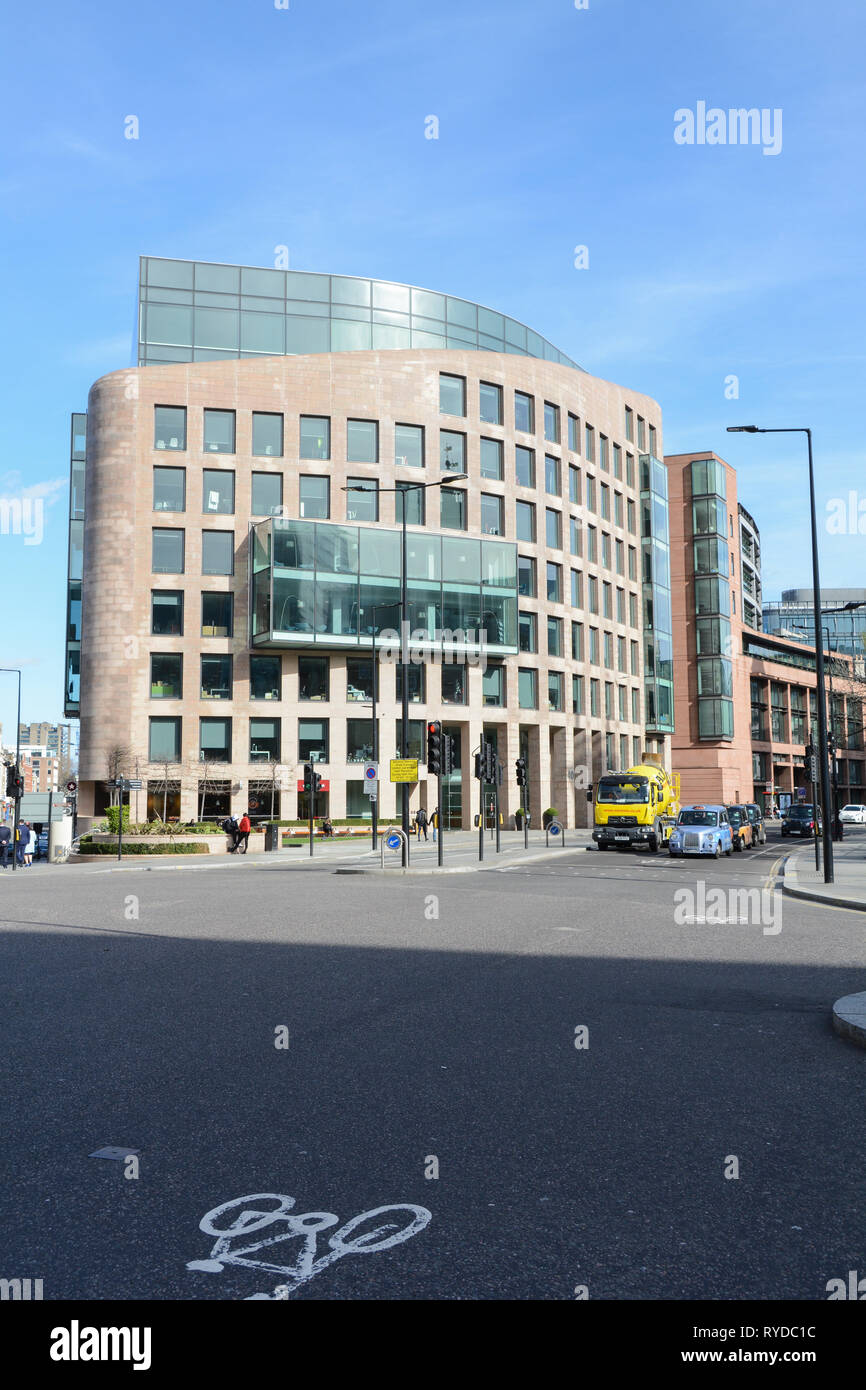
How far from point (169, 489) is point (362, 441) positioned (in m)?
10.8

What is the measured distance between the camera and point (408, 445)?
61000 millimetres

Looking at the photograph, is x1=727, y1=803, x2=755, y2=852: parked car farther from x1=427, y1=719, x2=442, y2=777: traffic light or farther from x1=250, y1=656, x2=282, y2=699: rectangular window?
x1=250, y1=656, x2=282, y2=699: rectangular window

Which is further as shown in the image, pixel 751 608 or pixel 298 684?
pixel 751 608

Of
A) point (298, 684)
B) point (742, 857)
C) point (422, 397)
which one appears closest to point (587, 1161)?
point (742, 857)

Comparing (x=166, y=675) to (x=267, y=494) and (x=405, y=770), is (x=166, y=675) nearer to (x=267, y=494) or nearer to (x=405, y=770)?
(x=267, y=494)

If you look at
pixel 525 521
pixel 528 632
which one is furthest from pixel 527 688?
pixel 525 521

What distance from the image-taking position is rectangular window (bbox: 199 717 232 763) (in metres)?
56.1

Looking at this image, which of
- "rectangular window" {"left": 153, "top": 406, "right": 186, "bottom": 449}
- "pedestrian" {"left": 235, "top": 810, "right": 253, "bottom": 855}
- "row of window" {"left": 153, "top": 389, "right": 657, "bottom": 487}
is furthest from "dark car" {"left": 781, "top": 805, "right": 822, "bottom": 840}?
"rectangular window" {"left": 153, "top": 406, "right": 186, "bottom": 449}

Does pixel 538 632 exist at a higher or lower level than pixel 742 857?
higher

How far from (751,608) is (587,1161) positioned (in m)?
107

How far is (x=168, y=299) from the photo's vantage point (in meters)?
67.1

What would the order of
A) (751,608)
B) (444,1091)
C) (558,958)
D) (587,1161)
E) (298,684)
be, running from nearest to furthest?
1. (587,1161)
2. (444,1091)
3. (558,958)
4. (298,684)
5. (751,608)

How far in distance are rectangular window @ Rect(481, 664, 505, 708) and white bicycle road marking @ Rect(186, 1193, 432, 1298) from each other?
57.3 metres

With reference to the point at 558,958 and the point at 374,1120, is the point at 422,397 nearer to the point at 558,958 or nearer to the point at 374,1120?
the point at 558,958
